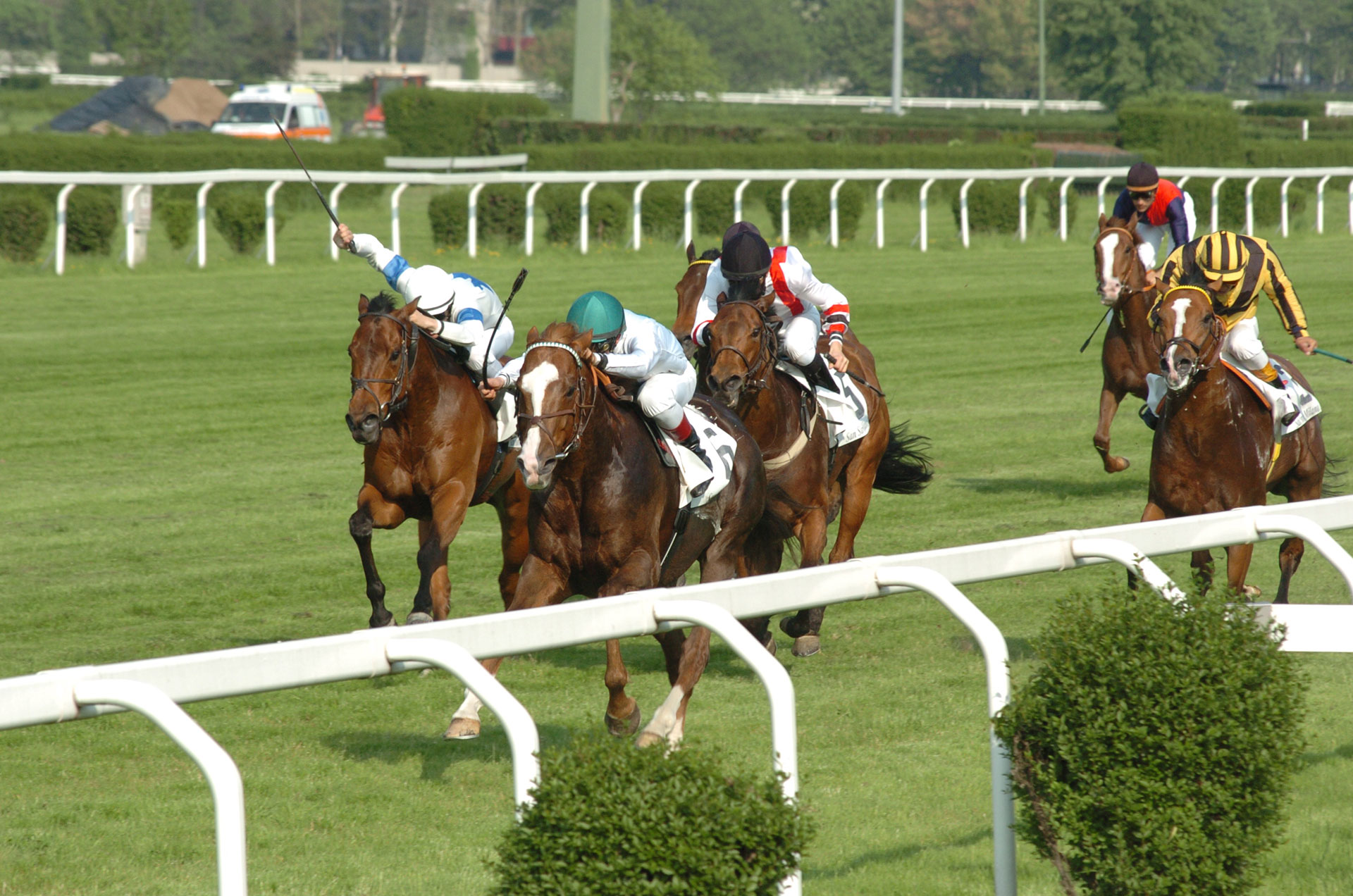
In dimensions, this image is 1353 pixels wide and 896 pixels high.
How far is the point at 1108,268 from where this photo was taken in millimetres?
8094

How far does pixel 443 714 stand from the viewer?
5.32m

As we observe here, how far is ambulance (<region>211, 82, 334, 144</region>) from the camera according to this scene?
108 feet

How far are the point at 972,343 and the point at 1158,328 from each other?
811cm

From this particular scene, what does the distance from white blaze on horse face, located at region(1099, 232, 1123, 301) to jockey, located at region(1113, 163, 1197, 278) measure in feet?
1.93

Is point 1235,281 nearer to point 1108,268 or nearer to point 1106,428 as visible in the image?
point 1108,268

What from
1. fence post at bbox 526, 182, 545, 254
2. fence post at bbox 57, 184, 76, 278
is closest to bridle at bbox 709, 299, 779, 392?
fence post at bbox 57, 184, 76, 278

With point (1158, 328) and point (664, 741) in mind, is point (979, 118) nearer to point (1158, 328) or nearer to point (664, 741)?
point (1158, 328)

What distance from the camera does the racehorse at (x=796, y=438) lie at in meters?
5.62

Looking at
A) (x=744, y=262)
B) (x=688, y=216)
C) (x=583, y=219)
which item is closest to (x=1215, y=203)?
(x=688, y=216)

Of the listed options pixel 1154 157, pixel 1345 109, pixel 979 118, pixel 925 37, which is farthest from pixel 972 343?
pixel 925 37

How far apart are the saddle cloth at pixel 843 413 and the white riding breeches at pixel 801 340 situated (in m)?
0.17

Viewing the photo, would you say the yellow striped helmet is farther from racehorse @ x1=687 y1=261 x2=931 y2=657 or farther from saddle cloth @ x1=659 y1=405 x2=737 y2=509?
saddle cloth @ x1=659 y1=405 x2=737 y2=509

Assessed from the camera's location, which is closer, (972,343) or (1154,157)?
(972,343)

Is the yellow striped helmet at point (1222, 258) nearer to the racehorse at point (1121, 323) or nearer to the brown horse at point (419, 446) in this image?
the racehorse at point (1121, 323)
